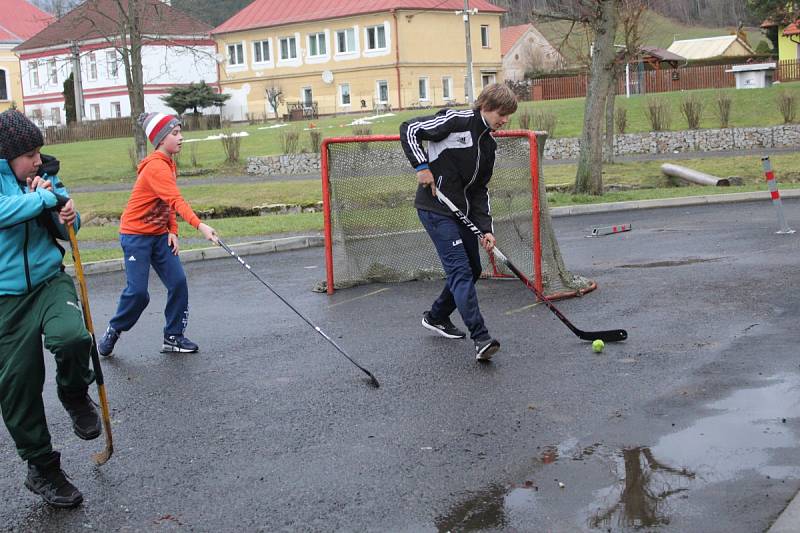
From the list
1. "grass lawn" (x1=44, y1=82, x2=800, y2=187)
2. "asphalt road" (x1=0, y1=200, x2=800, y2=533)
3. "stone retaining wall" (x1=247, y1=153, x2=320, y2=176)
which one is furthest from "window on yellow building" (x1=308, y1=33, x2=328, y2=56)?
"asphalt road" (x1=0, y1=200, x2=800, y2=533)

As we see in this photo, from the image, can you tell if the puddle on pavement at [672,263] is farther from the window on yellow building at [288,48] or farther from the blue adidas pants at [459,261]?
the window on yellow building at [288,48]

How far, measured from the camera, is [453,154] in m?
8.01

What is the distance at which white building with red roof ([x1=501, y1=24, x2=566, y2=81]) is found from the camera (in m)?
83.1

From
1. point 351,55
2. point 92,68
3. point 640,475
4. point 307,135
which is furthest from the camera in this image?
point 92,68

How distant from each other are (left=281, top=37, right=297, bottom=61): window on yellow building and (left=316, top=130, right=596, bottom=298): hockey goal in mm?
65133

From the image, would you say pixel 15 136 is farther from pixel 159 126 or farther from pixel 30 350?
pixel 159 126

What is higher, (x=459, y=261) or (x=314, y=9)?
(x=314, y=9)

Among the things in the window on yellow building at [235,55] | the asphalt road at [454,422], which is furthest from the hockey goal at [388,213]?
the window on yellow building at [235,55]

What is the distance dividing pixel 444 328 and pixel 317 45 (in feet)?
221

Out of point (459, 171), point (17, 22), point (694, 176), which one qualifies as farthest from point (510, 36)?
point (459, 171)

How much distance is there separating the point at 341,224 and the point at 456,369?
4.49 metres

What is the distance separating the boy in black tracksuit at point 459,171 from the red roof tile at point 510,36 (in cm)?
7622

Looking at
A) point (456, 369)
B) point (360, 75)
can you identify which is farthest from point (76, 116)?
point (456, 369)

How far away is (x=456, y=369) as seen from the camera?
25.0 feet
